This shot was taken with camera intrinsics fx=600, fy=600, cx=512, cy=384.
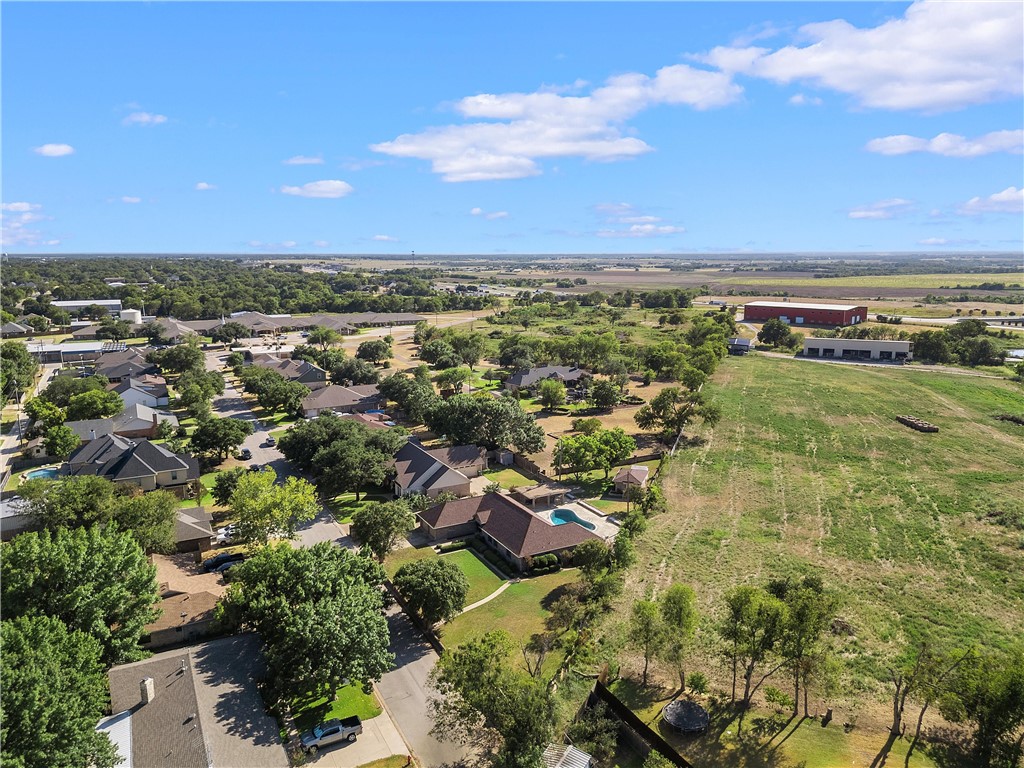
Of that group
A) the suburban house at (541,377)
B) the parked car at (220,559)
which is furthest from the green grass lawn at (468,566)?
the suburban house at (541,377)

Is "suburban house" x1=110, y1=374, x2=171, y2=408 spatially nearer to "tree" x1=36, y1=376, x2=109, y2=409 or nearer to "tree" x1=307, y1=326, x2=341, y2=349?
"tree" x1=36, y1=376, x2=109, y2=409

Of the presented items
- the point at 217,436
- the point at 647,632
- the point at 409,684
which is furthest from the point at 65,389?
the point at 647,632

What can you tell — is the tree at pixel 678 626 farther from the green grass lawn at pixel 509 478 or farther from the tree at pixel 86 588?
the green grass lawn at pixel 509 478

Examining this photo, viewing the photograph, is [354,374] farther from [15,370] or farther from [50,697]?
[50,697]

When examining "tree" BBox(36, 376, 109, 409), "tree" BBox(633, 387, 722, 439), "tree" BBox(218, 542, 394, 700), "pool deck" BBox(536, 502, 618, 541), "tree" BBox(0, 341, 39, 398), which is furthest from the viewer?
"tree" BBox(0, 341, 39, 398)

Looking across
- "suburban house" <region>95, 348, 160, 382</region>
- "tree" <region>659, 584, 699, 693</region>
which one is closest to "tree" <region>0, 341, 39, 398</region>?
"suburban house" <region>95, 348, 160, 382</region>

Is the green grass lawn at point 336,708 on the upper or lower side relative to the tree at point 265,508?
lower
